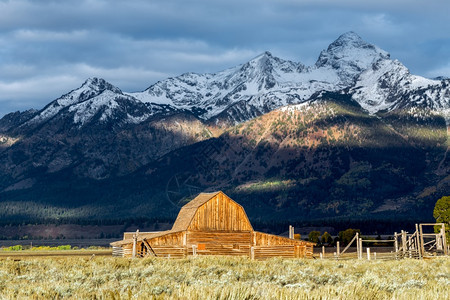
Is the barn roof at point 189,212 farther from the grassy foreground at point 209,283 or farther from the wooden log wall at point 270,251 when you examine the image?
the grassy foreground at point 209,283

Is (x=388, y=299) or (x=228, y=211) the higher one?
(x=228, y=211)

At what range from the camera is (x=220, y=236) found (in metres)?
69.7

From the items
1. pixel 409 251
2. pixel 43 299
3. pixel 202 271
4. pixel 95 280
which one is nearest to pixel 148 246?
pixel 409 251

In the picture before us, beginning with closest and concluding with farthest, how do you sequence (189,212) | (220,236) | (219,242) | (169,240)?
(169,240) → (219,242) → (220,236) → (189,212)

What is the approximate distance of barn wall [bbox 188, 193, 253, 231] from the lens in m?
69.4

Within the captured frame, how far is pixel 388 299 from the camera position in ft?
45.9

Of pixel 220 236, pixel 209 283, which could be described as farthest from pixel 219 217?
pixel 209 283

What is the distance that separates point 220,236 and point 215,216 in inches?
87.3

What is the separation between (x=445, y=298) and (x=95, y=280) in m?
13.3

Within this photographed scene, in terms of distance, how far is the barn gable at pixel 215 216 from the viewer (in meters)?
69.2


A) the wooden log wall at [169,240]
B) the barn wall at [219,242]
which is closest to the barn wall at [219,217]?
the barn wall at [219,242]

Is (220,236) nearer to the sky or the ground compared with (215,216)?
nearer to the ground

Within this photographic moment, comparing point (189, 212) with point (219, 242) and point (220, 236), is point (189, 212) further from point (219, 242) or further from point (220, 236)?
point (219, 242)

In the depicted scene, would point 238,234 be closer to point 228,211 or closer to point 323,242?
point 228,211
